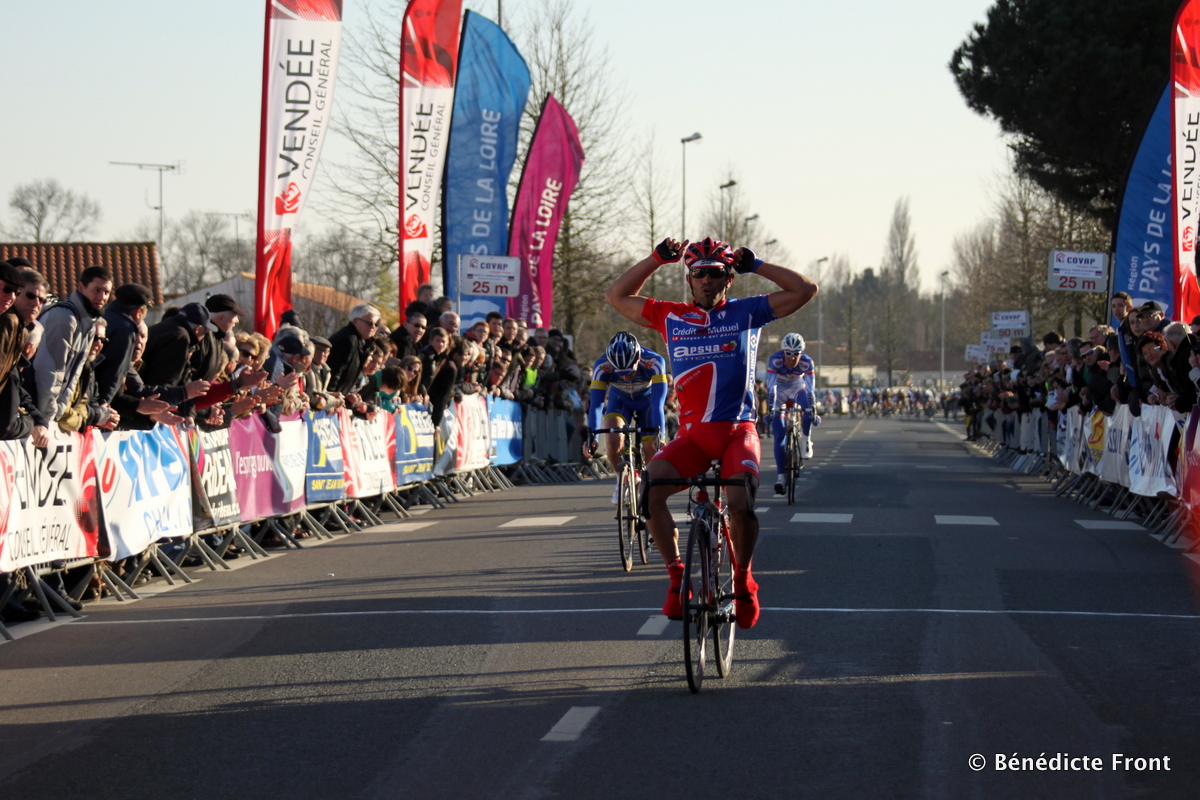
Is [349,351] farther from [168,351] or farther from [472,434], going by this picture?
[472,434]

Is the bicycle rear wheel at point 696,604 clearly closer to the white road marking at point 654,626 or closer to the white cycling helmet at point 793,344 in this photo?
the white road marking at point 654,626

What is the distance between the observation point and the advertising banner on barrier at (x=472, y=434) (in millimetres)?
19984

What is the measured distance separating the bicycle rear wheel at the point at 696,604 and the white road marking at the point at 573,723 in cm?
51

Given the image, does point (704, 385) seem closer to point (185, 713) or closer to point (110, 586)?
point (185, 713)

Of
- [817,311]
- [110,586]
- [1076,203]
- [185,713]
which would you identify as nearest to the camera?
[185,713]

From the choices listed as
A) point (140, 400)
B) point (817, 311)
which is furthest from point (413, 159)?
point (817, 311)

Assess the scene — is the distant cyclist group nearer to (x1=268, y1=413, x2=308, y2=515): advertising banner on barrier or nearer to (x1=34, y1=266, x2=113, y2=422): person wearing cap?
(x1=34, y1=266, x2=113, y2=422): person wearing cap

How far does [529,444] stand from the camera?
2425 centimetres

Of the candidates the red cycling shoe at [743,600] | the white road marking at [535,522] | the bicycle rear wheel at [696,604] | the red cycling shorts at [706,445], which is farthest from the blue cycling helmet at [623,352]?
the white road marking at [535,522]

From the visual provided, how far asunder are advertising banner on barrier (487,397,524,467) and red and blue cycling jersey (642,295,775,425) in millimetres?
14422

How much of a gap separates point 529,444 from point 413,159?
18.0ft

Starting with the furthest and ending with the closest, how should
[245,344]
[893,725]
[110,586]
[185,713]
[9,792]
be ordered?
1. [245,344]
2. [110,586]
3. [185,713]
4. [893,725]
5. [9,792]

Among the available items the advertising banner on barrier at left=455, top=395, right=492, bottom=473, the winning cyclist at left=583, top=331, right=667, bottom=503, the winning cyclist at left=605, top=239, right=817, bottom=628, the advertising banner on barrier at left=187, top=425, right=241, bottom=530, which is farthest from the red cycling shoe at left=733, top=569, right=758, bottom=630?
the advertising banner on barrier at left=455, top=395, right=492, bottom=473

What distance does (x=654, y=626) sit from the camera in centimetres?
839
